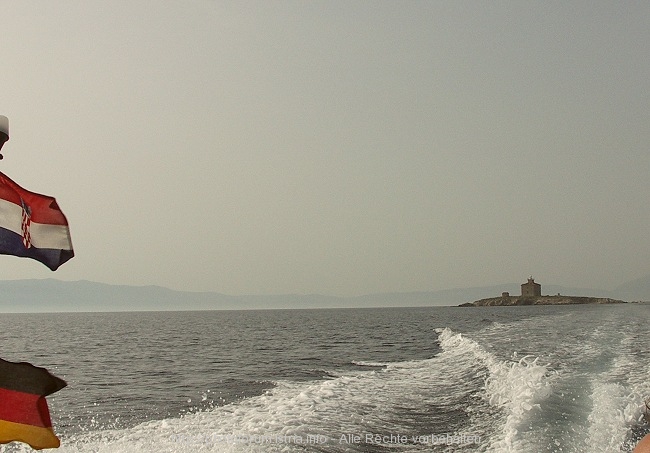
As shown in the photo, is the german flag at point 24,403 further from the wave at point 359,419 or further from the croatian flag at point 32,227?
the wave at point 359,419

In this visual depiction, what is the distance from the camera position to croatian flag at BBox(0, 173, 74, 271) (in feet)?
15.7

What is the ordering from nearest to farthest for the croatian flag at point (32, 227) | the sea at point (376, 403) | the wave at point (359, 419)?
1. the croatian flag at point (32, 227)
2. the wave at point (359, 419)
3. the sea at point (376, 403)

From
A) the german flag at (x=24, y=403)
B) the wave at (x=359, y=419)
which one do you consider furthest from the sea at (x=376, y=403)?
the german flag at (x=24, y=403)

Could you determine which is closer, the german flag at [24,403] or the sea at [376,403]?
the german flag at [24,403]

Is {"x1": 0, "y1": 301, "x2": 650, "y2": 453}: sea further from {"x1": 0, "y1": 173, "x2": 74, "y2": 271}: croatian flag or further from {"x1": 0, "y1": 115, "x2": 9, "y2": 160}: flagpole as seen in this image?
{"x1": 0, "y1": 115, "x2": 9, "y2": 160}: flagpole

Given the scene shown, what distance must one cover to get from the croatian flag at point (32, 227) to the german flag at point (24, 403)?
83 cm

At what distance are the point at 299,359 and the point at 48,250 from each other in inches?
1284

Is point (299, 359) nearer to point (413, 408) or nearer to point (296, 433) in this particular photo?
point (413, 408)

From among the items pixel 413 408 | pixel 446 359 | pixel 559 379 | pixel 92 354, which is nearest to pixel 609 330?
A: pixel 446 359

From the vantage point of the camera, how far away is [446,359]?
3203cm

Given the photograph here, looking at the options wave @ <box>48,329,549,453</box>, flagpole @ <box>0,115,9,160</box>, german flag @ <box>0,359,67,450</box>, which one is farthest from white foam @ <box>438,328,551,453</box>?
flagpole @ <box>0,115,9,160</box>

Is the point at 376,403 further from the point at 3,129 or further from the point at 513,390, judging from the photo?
the point at 3,129

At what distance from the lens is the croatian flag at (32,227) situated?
4.79 meters

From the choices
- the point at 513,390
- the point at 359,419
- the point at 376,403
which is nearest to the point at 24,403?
the point at 359,419
